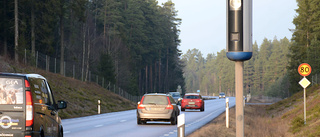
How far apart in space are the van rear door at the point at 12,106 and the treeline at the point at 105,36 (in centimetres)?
3944

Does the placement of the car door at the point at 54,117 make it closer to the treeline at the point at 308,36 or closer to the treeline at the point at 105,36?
the treeline at the point at 105,36

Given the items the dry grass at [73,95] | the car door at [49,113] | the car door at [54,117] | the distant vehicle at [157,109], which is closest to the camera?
the car door at [49,113]

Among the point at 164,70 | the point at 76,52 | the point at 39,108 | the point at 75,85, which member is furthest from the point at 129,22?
the point at 39,108

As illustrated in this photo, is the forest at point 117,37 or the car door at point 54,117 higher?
the forest at point 117,37

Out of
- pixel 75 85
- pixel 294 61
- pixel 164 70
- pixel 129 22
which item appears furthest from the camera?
pixel 164 70

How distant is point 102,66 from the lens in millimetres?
80500

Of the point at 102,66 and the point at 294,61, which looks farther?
the point at 294,61

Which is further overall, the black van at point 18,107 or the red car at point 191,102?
the red car at point 191,102

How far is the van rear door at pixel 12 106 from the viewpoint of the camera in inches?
404

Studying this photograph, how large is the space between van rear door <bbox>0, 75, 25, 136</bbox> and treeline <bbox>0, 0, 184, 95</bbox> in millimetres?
39442

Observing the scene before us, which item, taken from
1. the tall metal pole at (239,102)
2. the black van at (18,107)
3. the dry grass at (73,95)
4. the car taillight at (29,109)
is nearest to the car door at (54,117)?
the black van at (18,107)

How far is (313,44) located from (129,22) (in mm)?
45681

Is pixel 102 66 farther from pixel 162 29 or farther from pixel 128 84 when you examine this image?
pixel 162 29

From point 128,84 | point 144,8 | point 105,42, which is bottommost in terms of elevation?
point 128,84
